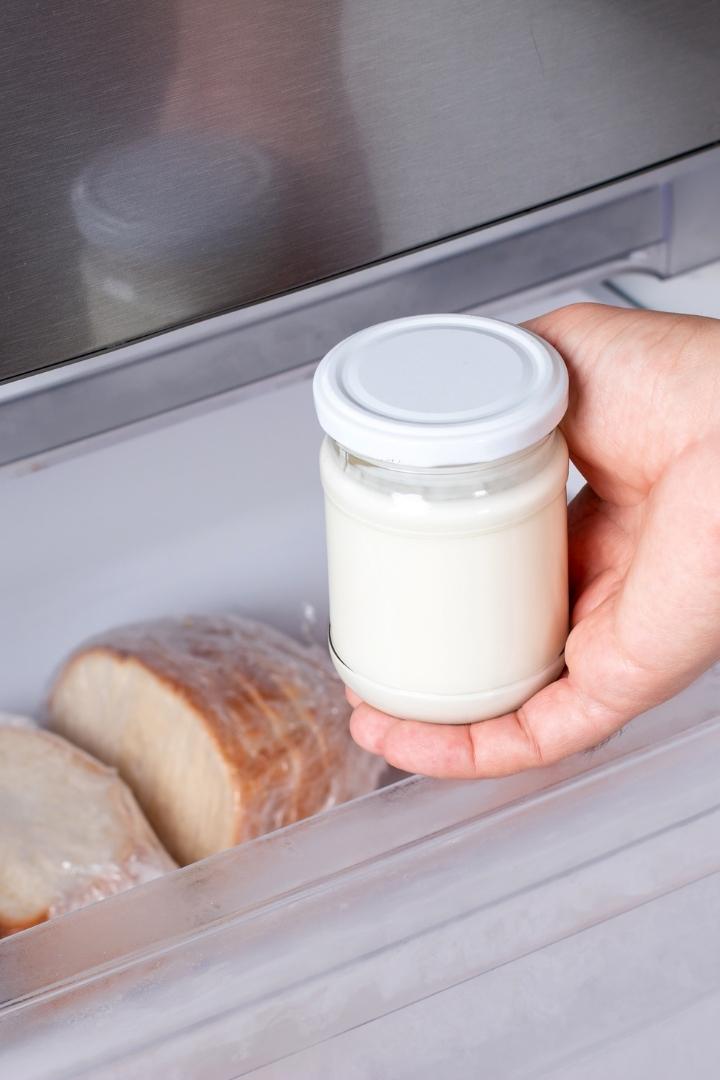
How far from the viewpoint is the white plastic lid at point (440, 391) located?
49 cm

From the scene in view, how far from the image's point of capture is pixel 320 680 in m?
0.76

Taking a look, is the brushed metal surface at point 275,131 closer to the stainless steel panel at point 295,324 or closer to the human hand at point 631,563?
the stainless steel panel at point 295,324

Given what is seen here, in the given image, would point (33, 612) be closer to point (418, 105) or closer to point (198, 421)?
point (198, 421)

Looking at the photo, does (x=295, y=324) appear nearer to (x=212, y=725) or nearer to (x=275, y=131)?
(x=275, y=131)

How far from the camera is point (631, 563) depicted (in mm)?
611

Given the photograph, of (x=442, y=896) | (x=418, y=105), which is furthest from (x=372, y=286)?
(x=442, y=896)

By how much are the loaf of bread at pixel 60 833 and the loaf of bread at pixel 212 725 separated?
33 millimetres

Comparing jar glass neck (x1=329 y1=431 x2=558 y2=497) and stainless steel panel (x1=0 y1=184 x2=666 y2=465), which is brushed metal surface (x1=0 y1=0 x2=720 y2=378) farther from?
jar glass neck (x1=329 y1=431 x2=558 y2=497)

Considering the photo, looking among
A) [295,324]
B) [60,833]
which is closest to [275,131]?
[295,324]

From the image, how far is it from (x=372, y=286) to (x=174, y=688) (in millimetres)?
298

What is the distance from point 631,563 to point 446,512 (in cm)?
15

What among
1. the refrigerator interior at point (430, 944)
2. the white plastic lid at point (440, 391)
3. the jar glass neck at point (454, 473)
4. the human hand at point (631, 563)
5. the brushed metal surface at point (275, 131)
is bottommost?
the refrigerator interior at point (430, 944)

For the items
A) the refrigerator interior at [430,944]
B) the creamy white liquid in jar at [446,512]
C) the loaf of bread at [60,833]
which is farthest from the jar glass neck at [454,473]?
the loaf of bread at [60,833]

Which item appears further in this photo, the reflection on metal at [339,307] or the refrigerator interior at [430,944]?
the reflection on metal at [339,307]
